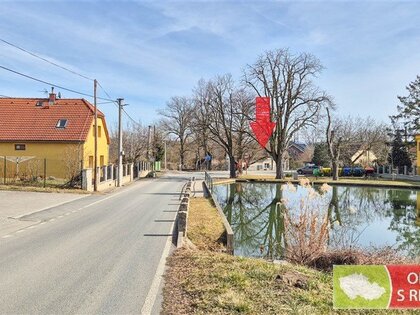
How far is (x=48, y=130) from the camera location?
3222cm

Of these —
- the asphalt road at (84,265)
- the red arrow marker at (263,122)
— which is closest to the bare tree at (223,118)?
the red arrow marker at (263,122)

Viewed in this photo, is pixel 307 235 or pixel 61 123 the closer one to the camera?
pixel 307 235

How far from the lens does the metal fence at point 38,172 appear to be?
25516mm

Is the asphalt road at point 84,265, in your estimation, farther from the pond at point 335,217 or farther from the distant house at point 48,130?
the distant house at point 48,130

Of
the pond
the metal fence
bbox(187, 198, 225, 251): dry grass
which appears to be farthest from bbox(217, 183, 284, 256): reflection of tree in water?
the metal fence

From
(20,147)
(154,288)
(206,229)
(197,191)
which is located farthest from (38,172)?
(154,288)

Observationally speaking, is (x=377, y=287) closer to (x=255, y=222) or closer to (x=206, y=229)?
(x=206, y=229)

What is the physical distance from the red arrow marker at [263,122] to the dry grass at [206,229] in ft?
94.2

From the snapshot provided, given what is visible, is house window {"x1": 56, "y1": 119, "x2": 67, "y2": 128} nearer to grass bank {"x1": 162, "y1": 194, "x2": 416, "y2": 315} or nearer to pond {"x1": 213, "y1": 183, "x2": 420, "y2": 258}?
pond {"x1": 213, "y1": 183, "x2": 420, "y2": 258}

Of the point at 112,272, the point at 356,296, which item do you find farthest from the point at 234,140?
the point at 356,296

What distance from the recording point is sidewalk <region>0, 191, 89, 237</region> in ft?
41.8

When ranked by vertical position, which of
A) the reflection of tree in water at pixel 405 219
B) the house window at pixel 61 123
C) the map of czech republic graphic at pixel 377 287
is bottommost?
the reflection of tree in water at pixel 405 219

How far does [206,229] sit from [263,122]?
112 feet

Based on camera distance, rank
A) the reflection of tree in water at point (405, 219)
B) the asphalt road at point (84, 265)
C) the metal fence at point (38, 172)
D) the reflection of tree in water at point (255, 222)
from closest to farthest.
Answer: the asphalt road at point (84, 265), the reflection of tree in water at point (255, 222), the reflection of tree in water at point (405, 219), the metal fence at point (38, 172)
